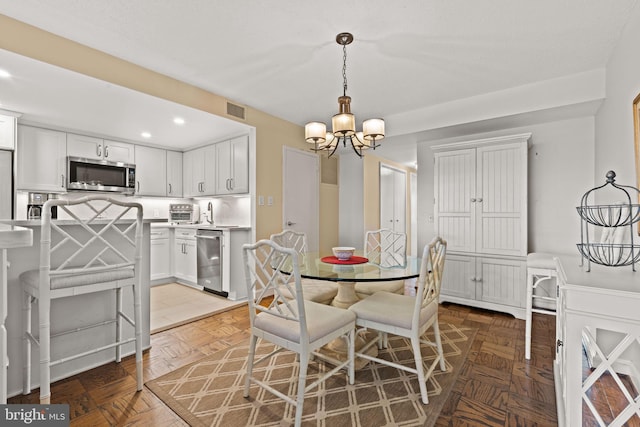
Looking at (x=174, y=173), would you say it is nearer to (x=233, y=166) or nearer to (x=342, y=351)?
(x=233, y=166)

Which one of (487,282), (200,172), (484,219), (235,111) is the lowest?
(487,282)

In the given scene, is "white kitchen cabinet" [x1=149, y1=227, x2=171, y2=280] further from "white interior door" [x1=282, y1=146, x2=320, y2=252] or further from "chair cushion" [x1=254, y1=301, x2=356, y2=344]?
"chair cushion" [x1=254, y1=301, x2=356, y2=344]

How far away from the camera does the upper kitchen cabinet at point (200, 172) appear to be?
14.4 ft

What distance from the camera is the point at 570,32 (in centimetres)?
213

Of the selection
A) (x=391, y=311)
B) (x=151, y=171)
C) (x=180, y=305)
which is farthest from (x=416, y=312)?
(x=151, y=171)

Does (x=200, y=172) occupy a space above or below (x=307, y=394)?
above

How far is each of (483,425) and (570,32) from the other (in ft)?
8.74

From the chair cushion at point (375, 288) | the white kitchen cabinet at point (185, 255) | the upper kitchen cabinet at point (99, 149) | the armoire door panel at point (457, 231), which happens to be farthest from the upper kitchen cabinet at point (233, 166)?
the armoire door panel at point (457, 231)

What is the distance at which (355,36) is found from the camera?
7.23 feet

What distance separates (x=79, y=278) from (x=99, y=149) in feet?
10.7

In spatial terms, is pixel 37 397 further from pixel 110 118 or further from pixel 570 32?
pixel 570 32

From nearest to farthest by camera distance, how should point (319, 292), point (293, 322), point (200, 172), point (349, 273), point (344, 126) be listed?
point (293, 322), point (349, 273), point (344, 126), point (319, 292), point (200, 172)

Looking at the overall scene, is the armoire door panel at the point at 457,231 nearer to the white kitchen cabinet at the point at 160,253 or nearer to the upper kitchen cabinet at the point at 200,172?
the upper kitchen cabinet at the point at 200,172

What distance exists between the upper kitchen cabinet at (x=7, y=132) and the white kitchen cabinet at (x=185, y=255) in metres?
2.04
